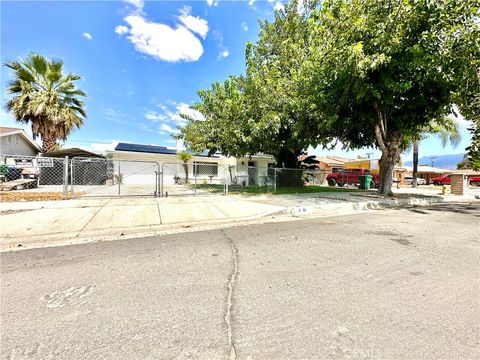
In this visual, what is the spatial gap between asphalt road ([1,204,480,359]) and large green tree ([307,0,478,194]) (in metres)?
8.01

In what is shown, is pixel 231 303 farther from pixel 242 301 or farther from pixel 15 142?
pixel 15 142

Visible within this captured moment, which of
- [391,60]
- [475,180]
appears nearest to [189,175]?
[391,60]

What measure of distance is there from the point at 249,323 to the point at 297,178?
16.6 meters

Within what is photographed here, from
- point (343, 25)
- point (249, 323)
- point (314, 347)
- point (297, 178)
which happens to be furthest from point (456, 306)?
point (297, 178)

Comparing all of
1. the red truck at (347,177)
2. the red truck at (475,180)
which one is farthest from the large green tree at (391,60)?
the red truck at (475,180)

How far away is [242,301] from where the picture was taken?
285 cm

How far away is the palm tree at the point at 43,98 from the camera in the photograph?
54.7ft

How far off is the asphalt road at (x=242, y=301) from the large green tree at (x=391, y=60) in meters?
8.01

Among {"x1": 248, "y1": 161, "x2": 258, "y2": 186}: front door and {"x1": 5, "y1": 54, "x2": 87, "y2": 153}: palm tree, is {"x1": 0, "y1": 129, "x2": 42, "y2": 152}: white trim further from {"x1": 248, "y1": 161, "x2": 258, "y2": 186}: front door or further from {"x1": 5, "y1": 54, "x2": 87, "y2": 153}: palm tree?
{"x1": 248, "y1": 161, "x2": 258, "y2": 186}: front door

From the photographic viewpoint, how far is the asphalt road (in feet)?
6.90

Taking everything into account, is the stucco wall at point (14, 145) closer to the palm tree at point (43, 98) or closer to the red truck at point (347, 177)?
the palm tree at point (43, 98)

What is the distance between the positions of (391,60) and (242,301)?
38.4 ft

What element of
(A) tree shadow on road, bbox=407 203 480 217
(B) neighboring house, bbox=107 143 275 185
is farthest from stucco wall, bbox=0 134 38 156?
(A) tree shadow on road, bbox=407 203 480 217

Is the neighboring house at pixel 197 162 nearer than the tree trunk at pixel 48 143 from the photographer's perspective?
No
